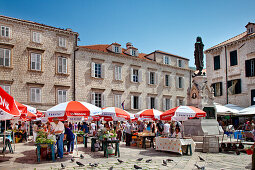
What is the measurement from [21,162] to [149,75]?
24134 millimetres

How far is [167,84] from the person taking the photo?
34469 millimetres

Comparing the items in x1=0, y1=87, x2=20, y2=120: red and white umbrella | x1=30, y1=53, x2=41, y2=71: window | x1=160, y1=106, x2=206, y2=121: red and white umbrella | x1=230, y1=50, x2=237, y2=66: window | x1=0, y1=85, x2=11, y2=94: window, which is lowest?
x1=160, y1=106, x2=206, y2=121: red and white umbrella

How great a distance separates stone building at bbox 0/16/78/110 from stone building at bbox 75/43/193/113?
1.51 metres

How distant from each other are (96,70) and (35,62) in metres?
6.75

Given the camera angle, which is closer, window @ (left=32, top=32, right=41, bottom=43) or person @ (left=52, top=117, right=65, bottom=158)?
person @ (left=52, top=117, right=65, bottom=158)

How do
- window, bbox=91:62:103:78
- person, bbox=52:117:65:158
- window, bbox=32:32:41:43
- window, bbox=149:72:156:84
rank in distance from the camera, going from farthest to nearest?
window, bbox=149:72:156:84, window, bbox=91:62:103:78, window, bbox=32:32:41:43, person, bbox=52:117:65:158

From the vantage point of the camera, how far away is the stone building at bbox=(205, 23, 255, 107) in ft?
88.8

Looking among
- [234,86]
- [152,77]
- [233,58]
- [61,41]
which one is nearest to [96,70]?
[61,41]

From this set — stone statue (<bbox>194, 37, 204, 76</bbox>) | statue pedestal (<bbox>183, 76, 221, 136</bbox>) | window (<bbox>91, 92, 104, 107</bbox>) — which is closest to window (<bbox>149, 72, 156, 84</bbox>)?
window (<bbox>91, 92, 104, 107</bbox>)

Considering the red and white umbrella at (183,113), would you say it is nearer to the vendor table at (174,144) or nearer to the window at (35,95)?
the vendor table at (174,144)

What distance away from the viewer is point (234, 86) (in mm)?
28547

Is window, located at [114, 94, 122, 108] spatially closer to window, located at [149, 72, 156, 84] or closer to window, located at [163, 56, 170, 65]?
window, located at [149, 72, 156, 84]

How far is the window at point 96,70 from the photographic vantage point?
27.6 meters

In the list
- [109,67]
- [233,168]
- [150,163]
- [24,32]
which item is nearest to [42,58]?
[24,32]
